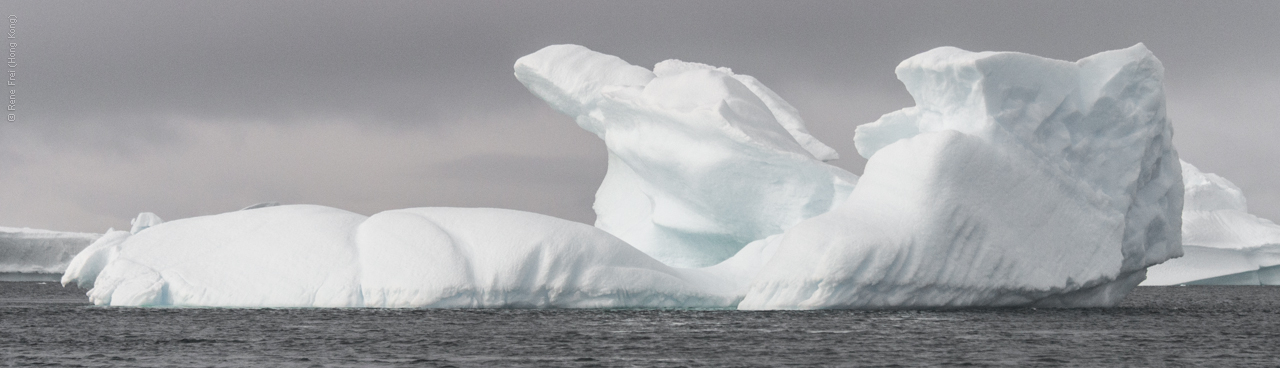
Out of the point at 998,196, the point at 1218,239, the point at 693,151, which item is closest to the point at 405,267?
the point at 693,151

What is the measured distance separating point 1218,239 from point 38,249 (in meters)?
44.7

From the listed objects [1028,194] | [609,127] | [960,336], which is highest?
[609,127]

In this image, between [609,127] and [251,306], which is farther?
[609,127]

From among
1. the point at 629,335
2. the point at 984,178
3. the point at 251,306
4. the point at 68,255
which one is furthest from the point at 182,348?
the point at 68,255

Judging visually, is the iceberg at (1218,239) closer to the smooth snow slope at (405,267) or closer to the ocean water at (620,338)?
the ocean water at (620,338)

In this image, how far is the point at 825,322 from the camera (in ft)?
65.3

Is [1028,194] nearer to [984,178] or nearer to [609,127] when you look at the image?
[984,178]

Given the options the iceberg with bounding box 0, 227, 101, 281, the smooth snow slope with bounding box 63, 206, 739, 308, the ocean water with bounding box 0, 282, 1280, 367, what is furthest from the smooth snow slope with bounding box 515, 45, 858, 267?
the iceberg with bounding box 0, 227, 101, 281

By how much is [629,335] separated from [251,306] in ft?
29.0

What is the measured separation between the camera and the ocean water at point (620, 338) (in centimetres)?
1420

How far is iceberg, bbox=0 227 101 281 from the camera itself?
161ft

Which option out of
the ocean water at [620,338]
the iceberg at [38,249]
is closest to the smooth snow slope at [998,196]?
the ocean water at [620,338]

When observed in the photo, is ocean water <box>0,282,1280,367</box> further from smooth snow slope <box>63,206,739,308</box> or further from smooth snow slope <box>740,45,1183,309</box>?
smooth snow slope <box>740,45,1183,309</box>

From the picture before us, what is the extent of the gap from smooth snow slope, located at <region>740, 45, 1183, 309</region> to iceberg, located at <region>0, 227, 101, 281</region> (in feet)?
120
